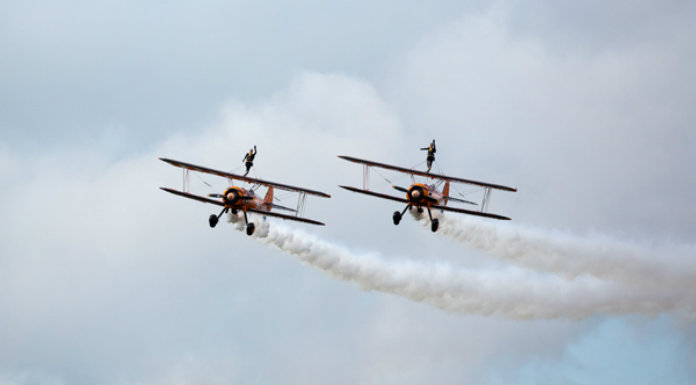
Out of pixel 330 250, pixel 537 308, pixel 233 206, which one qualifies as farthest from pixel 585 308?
pixel 233 206

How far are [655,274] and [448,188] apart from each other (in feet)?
56.3

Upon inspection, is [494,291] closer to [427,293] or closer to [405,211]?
[427,293]

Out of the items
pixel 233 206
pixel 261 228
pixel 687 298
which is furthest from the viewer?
pixel 687 298

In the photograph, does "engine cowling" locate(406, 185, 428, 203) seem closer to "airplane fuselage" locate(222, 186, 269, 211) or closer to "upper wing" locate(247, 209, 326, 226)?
"upper wing" locate(247, 209, 326, 226)

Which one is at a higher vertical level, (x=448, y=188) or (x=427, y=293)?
(x=448, y=188)

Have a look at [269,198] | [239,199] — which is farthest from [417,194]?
[239,199]

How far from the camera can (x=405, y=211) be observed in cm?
9244

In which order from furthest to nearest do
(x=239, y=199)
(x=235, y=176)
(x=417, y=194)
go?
(x=235, y=176), (x=417, y=194), (x=239, y=199)

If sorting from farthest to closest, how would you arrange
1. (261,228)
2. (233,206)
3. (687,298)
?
(687,298) < (261,228) < (233,206)

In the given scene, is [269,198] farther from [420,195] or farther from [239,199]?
[420,195]

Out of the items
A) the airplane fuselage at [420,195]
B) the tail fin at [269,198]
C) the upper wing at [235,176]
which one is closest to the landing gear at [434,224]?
the airplane fuselage at [420,195]

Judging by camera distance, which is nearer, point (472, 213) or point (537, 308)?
point (472, 213)

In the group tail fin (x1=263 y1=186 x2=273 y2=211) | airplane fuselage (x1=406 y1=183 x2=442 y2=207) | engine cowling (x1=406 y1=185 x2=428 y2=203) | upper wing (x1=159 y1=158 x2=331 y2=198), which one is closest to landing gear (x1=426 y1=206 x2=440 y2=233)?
airplane fuselage (x1=406 y1=183 x2=442 y2=207)

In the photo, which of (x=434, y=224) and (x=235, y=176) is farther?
(x=235, y=176)
